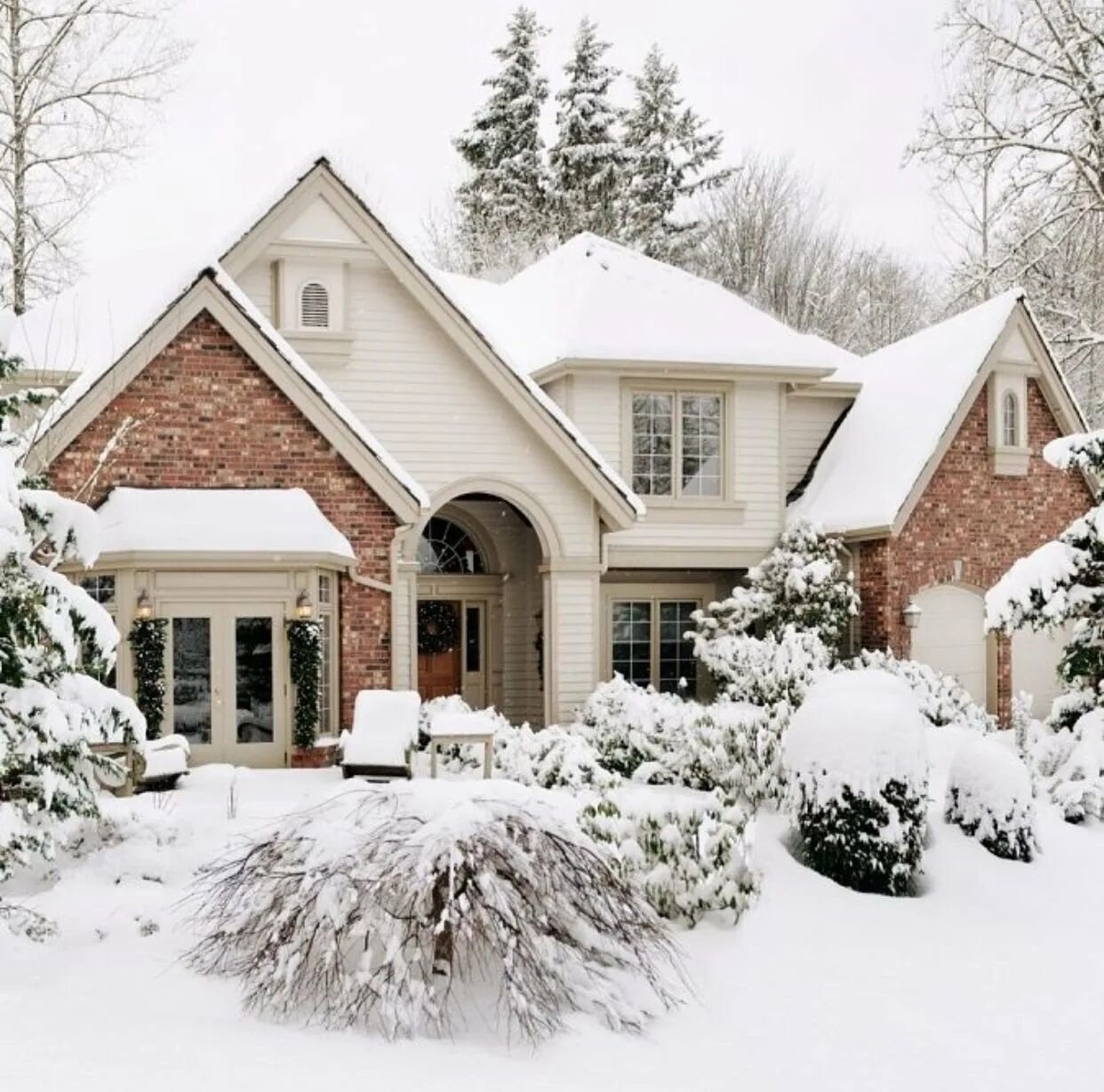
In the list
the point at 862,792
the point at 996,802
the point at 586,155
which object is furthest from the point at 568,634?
the point at 586,155

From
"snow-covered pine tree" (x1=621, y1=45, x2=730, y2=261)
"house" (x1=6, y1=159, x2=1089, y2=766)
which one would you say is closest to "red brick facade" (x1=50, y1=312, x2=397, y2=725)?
"house" (x1=6, y1=159, x2=1089, y2=766)

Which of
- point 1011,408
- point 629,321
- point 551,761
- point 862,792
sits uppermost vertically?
point 629,321

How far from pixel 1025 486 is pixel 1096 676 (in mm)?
6062

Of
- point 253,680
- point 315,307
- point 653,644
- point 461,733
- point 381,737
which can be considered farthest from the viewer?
point 653,644

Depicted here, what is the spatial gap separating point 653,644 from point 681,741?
22.2ft

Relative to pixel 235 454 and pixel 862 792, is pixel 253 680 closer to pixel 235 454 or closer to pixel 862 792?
pixel 235 454

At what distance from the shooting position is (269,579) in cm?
1334

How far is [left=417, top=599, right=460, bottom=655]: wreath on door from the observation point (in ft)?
61.2

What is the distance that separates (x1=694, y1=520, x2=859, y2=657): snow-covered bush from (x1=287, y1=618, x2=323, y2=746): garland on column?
6197 millimetres

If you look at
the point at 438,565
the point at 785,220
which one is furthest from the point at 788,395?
the point at 785,220

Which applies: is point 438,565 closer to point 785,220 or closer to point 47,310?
point 47,310

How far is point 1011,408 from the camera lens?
1878 centimetres

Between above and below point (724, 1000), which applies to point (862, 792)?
above

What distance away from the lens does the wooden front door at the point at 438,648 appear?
61.3ft
